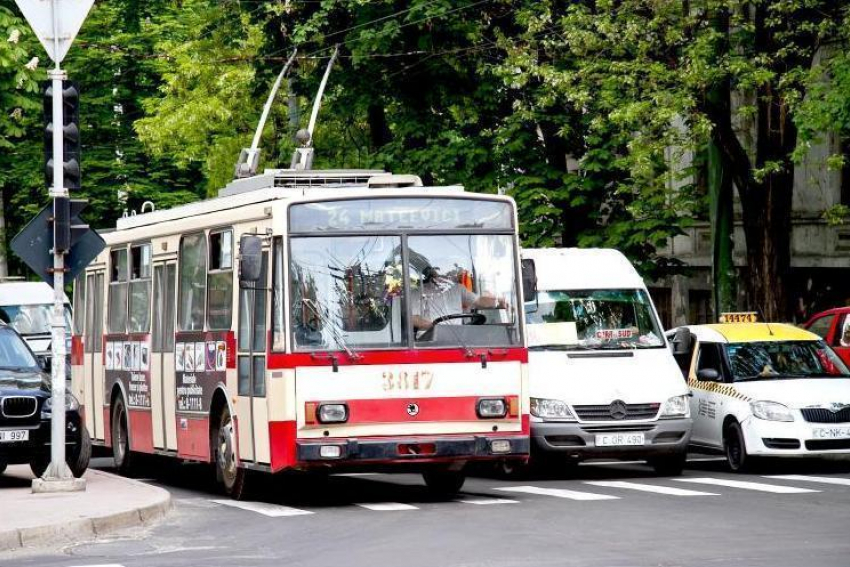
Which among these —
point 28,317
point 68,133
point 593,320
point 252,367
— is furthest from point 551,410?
point 28,317

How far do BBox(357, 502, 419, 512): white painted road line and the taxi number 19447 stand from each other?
1048 millimetres

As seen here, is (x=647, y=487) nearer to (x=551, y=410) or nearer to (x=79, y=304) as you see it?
(x=551, y=410)

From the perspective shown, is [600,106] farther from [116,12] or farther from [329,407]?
[116,12]

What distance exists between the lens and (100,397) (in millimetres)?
23891

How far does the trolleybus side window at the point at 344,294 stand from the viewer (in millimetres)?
17078

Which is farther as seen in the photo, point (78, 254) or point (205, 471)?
point (205, 471)

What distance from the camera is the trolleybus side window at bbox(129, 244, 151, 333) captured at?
2183 cm

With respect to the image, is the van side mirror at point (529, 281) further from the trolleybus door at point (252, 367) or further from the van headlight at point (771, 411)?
the van headlight at point (771, 411)

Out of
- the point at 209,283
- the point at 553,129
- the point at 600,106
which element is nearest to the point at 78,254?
the point at 209,283

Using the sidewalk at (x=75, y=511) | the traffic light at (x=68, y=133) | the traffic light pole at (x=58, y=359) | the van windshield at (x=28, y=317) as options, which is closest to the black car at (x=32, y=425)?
the sidewalk at (x=75, y=511)

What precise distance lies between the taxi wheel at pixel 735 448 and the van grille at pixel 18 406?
7.61 metres

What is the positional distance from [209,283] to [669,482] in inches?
201

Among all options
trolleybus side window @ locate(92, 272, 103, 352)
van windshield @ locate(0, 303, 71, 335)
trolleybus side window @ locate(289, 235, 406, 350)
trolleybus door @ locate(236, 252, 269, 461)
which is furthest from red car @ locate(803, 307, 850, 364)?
van windshield @ locate(0, 303, 71, 335)

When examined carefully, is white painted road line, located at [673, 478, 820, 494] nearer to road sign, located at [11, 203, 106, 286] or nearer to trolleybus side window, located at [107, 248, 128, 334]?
road sign, located at [11, 203, 106, 286]
